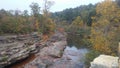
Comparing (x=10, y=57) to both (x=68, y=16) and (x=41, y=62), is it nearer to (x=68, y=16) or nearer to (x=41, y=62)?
(x=41, y=62)

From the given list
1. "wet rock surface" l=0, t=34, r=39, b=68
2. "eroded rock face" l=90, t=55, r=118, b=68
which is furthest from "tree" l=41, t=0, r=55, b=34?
"eroded rock face" l=90, t=55, r=118, b=68

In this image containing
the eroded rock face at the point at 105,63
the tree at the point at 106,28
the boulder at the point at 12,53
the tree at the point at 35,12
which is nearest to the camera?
the eroded rock face at the point at 105,63

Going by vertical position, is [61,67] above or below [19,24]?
below

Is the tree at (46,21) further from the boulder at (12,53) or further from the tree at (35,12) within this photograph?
the boulder at (12,53)

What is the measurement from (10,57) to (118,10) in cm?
1033

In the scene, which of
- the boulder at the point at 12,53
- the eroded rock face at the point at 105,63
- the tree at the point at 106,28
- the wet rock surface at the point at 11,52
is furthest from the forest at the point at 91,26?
the eroded rock face at the point at 105,63

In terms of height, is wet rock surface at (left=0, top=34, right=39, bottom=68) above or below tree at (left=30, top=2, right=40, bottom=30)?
below

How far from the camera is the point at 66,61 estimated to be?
17141mm

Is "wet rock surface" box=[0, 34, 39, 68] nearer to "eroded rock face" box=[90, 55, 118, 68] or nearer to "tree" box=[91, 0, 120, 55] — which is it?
"tree" box=[91, 0, 120, 55]

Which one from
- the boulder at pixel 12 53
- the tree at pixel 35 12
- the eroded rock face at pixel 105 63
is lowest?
the boulder at pixel 12 53

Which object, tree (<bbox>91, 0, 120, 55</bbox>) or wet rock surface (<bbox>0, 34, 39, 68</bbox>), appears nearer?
tree (<bbox>91, 0, 120, 55</bbox>)

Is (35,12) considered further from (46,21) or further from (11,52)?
(11,52)

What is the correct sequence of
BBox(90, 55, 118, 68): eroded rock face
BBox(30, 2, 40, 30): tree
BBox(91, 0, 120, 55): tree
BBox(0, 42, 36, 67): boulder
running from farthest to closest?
BBox(30, 2, 40, 30): tree
BBox(0, 42, 36, 67): boulder
BBox(91, 0, 120, 55): tree
BBox(90, 55, 118, 68): eroded rock face

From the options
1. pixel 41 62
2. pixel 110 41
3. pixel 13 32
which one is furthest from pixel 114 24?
pixel 13 32
